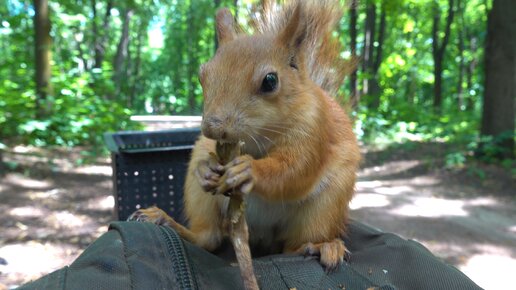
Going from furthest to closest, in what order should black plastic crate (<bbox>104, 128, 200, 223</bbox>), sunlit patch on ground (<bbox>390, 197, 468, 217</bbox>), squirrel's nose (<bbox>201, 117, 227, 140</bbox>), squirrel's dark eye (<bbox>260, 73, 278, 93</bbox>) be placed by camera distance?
sunlit patch on ground (<bbox>390, 197, 468, 217</bbox>), black plastic crate (<bbox>104, 128, 200, 223</bbox>), squirrel's dark eye (<bbox>260, 73, 278, 93</bbox>), squirrel's nose (<bbox>201, 117, 227, 140</bbox>)

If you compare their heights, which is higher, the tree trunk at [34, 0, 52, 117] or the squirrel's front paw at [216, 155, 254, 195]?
the tree trunk at [34, 0, 52, 117]

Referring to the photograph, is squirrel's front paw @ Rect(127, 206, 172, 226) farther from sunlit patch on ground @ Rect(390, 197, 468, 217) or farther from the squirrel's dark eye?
sunlit patch on ground @ Rect(390, 197, 468, 217)

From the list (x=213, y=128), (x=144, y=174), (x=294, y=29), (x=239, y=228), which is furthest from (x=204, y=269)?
(x=144, y=174)

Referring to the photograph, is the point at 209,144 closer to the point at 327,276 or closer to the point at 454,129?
the point at 327,276

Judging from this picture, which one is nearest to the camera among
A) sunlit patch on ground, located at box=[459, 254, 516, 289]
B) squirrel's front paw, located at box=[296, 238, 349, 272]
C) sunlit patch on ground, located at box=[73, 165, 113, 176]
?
squirrel's front paw, located at box=[296, 238, 349, 272]

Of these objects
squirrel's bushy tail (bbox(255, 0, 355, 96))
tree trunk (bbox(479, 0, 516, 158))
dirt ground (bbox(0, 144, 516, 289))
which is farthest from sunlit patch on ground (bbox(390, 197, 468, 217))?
squirrel's bushy tail (bbox(255, 0, 355, 96))

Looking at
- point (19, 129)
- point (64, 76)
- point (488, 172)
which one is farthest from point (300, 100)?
point (64, 76)

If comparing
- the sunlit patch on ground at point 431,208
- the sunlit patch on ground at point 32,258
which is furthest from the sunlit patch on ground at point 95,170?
the sunlit patch on ground at point 431,208
